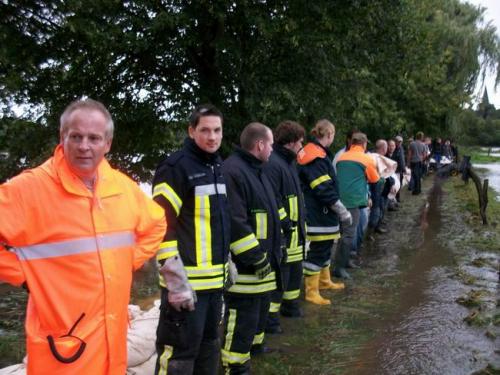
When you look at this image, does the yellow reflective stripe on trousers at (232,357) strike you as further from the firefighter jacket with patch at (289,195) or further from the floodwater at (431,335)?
the firefighter jacket with patch at (289,195)

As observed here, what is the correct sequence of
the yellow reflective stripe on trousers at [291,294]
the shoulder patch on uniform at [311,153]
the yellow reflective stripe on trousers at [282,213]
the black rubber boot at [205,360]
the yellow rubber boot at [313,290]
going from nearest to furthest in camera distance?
the black rubber boot at [205,360] → the yellow reflective stripe on trousers at [282,213] → the yellow reflective stripe on trousers at [291,294] → the shoulder patch on uniform at [311,153] → the yellow rubber boot at [313,290]

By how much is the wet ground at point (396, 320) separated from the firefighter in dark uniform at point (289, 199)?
44 cm

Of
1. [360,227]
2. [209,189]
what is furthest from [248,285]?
[360,227]

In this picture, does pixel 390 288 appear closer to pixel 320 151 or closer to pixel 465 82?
pixel 320 151

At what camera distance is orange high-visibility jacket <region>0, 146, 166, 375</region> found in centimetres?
209

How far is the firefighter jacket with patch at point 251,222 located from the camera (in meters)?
3.70

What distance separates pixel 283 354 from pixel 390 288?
8.68 feet

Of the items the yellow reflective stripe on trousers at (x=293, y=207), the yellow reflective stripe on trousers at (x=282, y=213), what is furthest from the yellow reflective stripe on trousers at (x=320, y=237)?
the yellow reflective stripe on trousers at (x=282, y=213)

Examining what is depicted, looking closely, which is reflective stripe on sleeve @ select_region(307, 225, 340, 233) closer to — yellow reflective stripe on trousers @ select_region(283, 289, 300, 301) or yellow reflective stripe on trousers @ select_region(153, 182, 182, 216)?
yellow reflective stripe on trousers @ select_region(283, 289, 300, 301)

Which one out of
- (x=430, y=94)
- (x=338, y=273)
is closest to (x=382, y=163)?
(x=338, y=273)

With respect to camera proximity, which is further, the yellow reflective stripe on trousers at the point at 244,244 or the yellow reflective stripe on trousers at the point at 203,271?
the yellow reflective stripe on trousers at the point at 244,244

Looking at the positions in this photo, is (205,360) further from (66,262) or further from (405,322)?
(405,322)

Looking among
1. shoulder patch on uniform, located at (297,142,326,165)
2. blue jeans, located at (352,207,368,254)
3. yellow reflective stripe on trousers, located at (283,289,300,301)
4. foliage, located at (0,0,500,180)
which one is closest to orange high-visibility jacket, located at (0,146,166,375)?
yellow reflective stripe on trousers, located at (283,289,300,301)

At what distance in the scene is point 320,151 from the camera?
573 centimetres
